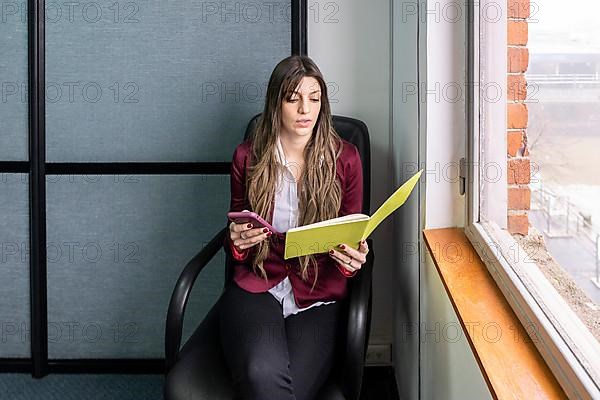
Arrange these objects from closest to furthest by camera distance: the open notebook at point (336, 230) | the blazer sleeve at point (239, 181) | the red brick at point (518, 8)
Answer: the red brick at point (518, 8) → the open notebook at point (336, 230) → the blazer sleeve at point (239, 181)

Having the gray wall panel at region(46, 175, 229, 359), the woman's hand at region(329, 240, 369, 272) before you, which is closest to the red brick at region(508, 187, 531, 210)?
the woman's hand at region(329, 240, 369, 272)

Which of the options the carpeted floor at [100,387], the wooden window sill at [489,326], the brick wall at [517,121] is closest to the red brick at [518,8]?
the brick wall at [517,121]

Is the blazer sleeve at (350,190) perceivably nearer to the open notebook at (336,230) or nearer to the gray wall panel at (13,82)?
the open notebook at (336,230)

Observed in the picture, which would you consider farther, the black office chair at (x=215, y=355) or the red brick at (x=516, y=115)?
the black office chair at (x=215, y=355)

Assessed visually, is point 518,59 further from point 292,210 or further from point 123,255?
point 123,255

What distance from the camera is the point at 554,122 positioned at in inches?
47.9

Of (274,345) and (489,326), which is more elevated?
(489,326)

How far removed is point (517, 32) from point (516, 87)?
0.34 feet

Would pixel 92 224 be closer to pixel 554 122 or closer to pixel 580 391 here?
pixel 554 122

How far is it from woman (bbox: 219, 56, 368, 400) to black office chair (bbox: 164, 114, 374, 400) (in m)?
0.04

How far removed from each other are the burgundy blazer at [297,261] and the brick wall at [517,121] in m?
0.51

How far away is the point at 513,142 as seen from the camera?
1565 mm

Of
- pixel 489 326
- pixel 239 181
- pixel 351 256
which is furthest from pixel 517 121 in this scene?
pixel 239 181

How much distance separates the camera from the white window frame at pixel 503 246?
40.9 inches
